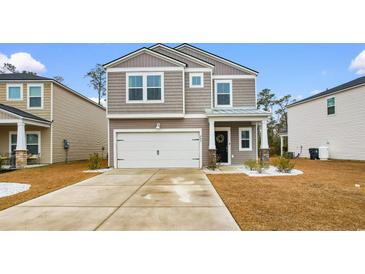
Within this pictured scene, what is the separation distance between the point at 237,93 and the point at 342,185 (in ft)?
27.7

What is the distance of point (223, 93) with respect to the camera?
15.4m

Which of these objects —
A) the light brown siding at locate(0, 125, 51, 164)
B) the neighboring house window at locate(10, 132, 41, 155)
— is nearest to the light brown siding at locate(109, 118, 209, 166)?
the light brown siding at locate(0, 125, 51, 164)

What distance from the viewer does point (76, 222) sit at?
4930 millimetres

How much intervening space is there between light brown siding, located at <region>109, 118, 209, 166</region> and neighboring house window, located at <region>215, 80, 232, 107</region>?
6.54ft

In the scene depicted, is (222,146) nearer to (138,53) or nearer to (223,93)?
(223,93)

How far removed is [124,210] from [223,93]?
11.1m

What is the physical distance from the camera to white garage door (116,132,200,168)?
14086 millimetres

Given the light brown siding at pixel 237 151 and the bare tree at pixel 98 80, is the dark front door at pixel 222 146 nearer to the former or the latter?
the light brown siding at pixel 237 151

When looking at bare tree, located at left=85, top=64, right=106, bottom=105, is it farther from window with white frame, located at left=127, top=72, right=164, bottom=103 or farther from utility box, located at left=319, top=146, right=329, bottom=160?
utility box, located at left=319, top=146, right=329, bottom=160

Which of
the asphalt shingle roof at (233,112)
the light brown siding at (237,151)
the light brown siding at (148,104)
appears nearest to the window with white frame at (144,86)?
the light brown siding at (148,104)

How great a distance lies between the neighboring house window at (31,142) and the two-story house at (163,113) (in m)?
5.77

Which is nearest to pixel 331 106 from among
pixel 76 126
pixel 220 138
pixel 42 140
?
pixel 220 138
